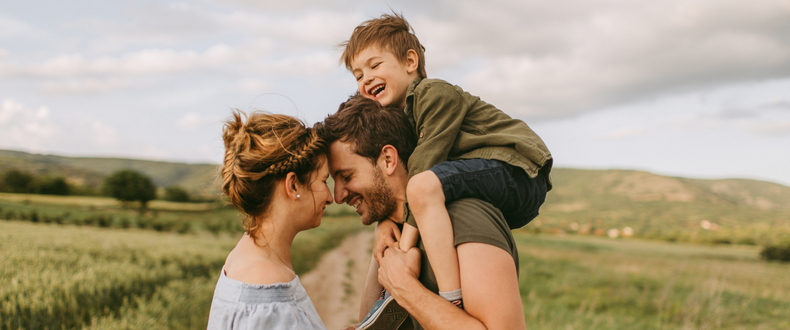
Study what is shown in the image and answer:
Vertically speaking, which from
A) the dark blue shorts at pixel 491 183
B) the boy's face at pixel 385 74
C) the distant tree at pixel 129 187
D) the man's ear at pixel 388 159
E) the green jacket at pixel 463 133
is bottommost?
the distant tree at pixel 129 187

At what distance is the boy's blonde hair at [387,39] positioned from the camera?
3.24 meters

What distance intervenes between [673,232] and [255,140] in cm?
7275

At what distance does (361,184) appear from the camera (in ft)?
8.20

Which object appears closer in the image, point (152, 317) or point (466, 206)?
point (466, 206)

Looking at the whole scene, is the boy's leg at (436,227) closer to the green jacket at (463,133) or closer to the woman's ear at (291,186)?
the green jacket at (463,133)

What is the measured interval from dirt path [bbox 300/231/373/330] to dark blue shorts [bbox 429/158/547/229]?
7.46m

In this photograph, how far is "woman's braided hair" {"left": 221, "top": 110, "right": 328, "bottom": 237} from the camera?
217 cm

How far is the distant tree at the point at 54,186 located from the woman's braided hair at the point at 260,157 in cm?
2140

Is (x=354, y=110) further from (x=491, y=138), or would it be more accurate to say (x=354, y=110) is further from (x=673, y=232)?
(x=673, y=232)

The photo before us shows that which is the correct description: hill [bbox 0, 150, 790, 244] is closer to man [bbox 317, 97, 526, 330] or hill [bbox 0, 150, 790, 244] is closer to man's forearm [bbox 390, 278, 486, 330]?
man [bbox 317, 97, 526, 330]

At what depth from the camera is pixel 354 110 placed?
103 inches

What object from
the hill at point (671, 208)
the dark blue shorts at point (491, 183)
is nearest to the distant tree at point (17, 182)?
the dark blue shorts at point (491, 183)

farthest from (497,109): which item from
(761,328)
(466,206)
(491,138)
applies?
(761,328)

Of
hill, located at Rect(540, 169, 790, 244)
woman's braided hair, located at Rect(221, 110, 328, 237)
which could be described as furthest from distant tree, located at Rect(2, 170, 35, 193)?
hill, located at Rect(540, 169, 790, 244)
